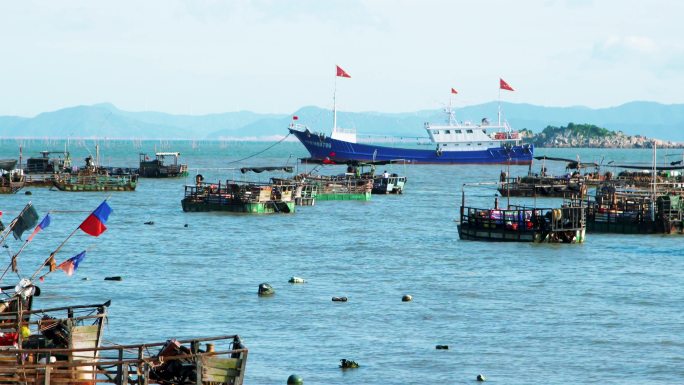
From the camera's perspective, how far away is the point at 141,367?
2373 centimetres

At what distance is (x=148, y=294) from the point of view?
1660 inches

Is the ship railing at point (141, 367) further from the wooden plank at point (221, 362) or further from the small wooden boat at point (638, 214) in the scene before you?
the small wooden boat at point (638, 214)

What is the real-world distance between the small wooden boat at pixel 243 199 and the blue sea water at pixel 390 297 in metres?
3.35

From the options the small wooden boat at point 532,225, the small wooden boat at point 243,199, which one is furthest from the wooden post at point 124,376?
the small wooden boat at point 243,199

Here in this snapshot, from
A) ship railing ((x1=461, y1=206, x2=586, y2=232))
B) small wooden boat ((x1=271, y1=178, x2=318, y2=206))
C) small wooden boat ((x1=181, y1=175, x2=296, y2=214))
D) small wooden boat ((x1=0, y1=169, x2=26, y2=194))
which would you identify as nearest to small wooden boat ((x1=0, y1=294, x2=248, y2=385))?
ship railing ((x1=461, y1=206, x2=586, y2=232))

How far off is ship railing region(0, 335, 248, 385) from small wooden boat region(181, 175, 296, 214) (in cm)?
5170

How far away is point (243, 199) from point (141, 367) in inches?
2083

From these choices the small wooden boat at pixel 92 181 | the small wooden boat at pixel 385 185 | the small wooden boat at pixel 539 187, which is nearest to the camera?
the small wooden boat at pixel 539 187

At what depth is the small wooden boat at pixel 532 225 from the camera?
58.5m

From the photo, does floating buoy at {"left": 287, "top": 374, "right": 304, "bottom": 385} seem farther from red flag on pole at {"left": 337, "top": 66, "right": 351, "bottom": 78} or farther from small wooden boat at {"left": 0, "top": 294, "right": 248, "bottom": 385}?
red flag on pole at {"left": 337, "top": 66, "right": 351, "bottom": 78}

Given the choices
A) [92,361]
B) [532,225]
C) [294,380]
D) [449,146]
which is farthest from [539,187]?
[92,361]

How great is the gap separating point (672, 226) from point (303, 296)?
96.3 feet

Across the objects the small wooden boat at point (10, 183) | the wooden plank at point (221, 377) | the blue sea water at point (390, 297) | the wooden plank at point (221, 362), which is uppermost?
the small wooden boat at point (10, 183)

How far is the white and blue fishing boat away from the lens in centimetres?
16750
